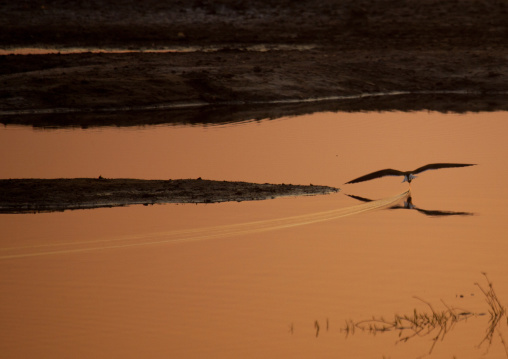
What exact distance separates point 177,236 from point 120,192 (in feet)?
7.70

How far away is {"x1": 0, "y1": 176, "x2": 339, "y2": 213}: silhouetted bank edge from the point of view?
14734mm

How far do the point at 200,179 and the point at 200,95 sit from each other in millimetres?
11576

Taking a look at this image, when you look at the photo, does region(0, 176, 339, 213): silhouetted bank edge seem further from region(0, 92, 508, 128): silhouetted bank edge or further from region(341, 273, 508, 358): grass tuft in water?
region(0, 92, 508, 128): silhouetted bank edge

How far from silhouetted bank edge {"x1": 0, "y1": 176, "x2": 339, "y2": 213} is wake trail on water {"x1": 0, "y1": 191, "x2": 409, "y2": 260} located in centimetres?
132

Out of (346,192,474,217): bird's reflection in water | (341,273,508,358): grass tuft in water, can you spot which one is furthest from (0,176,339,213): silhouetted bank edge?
(341,273,508,358): grass tuft in water

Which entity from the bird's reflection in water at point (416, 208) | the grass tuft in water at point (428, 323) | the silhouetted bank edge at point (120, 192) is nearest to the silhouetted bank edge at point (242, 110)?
the silhouetted bank edge at point (120, 192)

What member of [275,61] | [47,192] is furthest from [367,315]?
[275,61]

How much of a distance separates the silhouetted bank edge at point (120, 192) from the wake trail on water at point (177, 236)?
132 cm

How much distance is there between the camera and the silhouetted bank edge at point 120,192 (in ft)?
48.3

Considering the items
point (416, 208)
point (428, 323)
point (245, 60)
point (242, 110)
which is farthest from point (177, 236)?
point (245, 60)

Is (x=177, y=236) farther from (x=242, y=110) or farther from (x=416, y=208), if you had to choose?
(x=242, y=110)

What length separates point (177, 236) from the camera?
1309 centimetres

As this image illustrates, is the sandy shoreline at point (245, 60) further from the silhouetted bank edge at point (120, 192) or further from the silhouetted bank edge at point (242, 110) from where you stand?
the silhouetted bank edge at point (120, 192)

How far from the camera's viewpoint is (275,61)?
1197 inches
